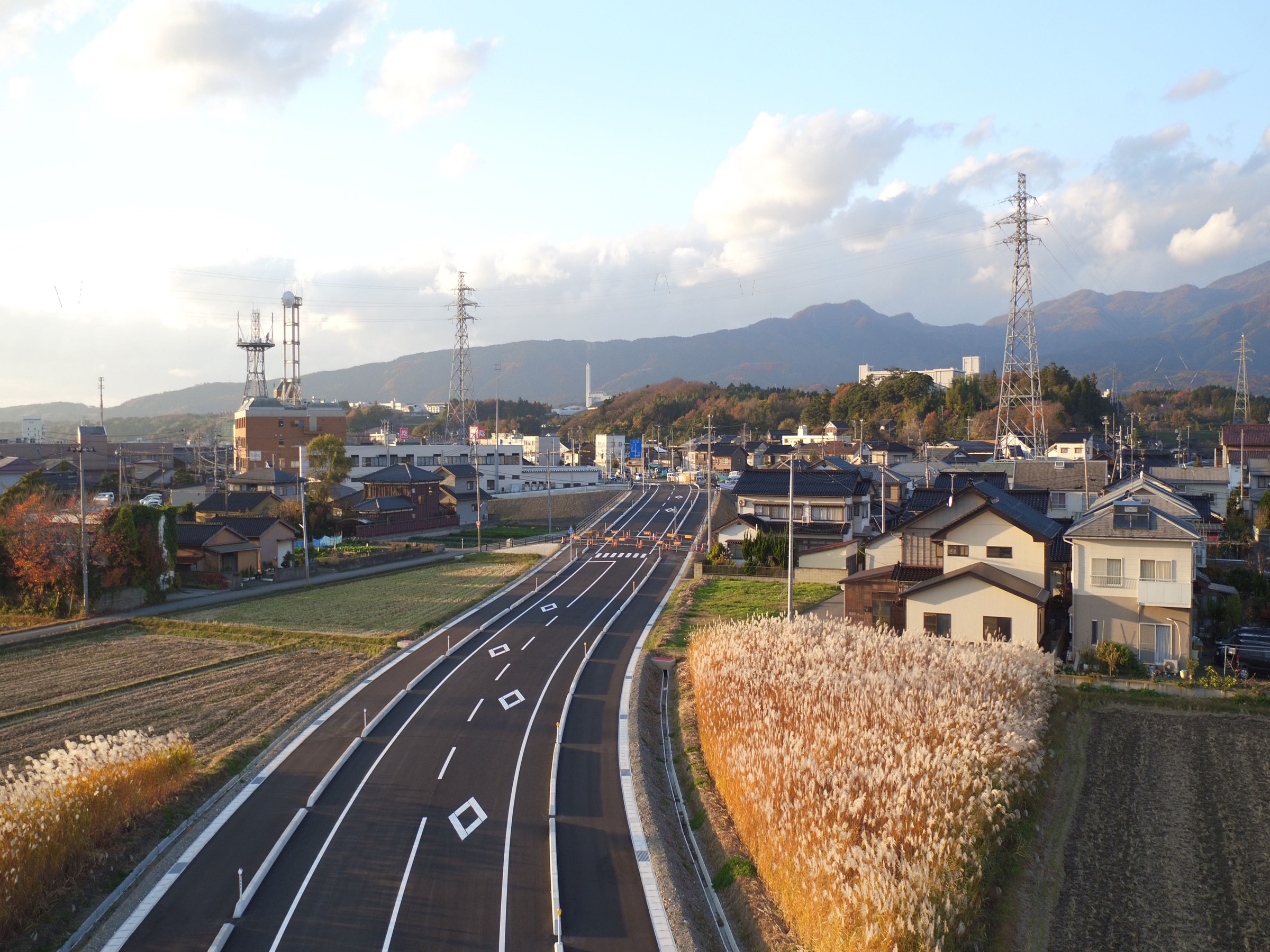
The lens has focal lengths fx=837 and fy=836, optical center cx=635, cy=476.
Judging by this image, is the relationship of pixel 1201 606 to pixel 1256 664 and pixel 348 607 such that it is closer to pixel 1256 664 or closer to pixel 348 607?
pixel 1256 664

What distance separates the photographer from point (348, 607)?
31.9 meters

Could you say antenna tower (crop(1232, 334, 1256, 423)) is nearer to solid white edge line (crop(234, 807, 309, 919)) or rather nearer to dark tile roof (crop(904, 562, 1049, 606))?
dark tile roof (crop(904, 562, 1049, 606))

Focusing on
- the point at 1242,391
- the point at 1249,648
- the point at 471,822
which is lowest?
the point at 471,822

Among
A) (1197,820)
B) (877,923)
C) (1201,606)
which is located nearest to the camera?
(877,923)

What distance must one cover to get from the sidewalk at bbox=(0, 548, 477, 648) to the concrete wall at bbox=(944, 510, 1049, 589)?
2695 cm

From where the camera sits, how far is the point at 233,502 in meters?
47.5

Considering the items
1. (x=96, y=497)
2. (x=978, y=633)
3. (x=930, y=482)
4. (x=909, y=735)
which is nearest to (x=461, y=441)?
(x=96, y=497)

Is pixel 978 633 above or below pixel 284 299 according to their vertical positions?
below

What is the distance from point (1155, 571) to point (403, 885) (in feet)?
67.2

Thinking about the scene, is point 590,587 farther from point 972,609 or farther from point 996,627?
point 996,627

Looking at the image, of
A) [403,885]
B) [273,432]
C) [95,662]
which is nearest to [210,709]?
[95,662]

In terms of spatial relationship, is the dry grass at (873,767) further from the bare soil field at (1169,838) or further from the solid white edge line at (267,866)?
the solid white edge line at (267,866)

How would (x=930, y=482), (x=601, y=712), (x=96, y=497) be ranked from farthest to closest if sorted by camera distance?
(x=96, y=497) < (x=930, y=482) < (x=601, y=712)

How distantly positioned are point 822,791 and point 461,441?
79.2 meters
